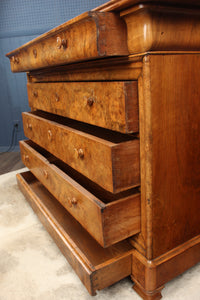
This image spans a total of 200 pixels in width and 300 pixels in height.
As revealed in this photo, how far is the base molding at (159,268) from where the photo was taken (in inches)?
34.9

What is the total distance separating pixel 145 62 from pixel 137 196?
0.42 metres

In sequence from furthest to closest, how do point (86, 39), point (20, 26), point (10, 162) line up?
point (20, 26) < point (10, 162) < point (86, 39)

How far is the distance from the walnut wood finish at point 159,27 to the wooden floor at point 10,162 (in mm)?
2069

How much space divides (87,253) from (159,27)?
2.63 feet

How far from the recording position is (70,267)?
1.10m

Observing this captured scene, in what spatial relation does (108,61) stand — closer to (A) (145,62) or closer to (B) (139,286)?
(A) (145,62)

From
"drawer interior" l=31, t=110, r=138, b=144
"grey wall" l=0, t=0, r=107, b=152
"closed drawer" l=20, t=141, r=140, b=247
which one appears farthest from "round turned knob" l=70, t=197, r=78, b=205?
"grey wall" l=0, t=0, r=107, b=152

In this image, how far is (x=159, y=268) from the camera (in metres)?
0.89

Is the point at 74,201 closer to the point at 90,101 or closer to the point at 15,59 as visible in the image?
the point at 90,101

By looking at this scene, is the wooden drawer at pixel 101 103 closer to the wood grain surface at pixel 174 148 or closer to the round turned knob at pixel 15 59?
the wood grain surface at pixel 174 148

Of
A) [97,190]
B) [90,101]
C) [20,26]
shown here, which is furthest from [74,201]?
[20,26]

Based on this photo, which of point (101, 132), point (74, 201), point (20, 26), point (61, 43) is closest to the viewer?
point (61, 43)

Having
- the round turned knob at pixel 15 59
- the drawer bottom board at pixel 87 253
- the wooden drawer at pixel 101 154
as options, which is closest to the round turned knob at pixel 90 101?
the wooden drawer at pixel 101 154

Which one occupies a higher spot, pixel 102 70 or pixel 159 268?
pixel 102 70
